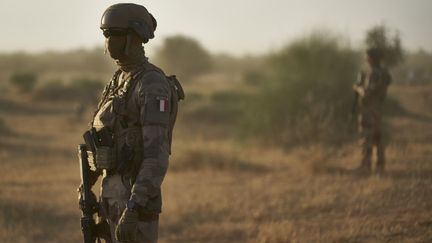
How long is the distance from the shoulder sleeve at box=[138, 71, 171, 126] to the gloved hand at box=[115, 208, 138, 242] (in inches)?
18.8

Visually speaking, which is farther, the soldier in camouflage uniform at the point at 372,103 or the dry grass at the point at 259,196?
the soldier in camouflage uniform at the point at 372,103

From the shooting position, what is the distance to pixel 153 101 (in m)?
3.24

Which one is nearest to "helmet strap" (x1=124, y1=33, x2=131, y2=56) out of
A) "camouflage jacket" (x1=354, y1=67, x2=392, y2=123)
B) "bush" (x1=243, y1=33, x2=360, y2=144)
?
"camouflage jacket" (x1=354, y1=67, x2=392, y2=123)

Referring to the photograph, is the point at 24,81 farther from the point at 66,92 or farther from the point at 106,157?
the point at 106,157

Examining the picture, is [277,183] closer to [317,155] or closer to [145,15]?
[317,155]

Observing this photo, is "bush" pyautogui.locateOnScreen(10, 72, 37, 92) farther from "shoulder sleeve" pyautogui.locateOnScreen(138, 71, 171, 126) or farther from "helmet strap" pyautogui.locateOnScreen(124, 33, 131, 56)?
"shoulder sleeve" pyautogui.locateOnScreen(138, 71, 171, 126)

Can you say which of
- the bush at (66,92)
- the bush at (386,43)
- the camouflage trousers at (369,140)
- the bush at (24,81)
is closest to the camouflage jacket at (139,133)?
the camouflage trousers at (369,140)

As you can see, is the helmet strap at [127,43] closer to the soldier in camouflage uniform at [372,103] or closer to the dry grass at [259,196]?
the dry grass at [259,196]

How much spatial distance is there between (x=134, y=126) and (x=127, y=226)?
1.87 feet

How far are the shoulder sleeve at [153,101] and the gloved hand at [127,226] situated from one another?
479 mm

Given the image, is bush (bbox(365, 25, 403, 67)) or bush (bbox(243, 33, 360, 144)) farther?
bush (bbox(365, 25, 403, 67))

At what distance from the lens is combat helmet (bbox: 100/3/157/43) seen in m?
3.38

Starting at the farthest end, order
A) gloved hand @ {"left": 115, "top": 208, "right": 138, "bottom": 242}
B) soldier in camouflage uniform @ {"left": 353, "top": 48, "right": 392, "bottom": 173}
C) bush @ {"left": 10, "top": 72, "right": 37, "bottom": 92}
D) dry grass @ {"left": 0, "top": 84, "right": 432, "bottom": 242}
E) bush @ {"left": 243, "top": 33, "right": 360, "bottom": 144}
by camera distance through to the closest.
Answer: bush @ {"left": 10, "top": 72, "right": 37, "bottom": 92} < bush @ {"left": 243, "top": 33, "right": 360, "bottom": 144} < soldier in camouflage uniform @ {"left": 353, "top": 48, "right": 392, "bottom": 173} < dry grass @ {"left": 0, "top": 84, "right": 432, "bottom": 242} < gloved hand @ {"left": 115, "top": 208, "right": 138, "bottom": 242}

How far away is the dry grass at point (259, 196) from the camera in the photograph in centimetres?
625
